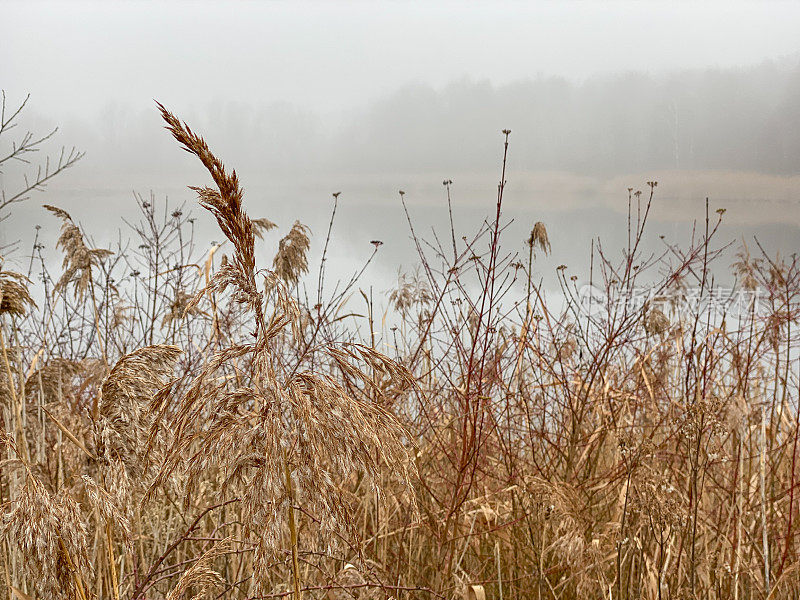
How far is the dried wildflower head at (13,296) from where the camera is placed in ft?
4.80

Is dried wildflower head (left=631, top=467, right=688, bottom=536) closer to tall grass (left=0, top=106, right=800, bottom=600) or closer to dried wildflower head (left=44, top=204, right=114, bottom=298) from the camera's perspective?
tall grass (left=0, top=106, right=800, bottom=600)

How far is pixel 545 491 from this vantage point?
1.70m

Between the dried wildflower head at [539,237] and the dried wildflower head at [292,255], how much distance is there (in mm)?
897

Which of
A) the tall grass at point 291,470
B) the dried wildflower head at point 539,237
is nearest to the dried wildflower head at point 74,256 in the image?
the tall grass at point 291,470

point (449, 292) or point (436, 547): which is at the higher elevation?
point (449, 292)

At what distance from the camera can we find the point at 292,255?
9.14 feet

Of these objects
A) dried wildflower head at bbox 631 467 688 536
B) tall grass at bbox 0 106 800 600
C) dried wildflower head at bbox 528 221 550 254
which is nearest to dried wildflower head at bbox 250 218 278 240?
tall grass at bbox 0 106 800 600

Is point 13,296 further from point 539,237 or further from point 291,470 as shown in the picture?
point 539,237

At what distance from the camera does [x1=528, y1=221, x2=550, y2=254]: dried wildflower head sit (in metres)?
2.48

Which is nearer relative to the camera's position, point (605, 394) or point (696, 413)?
point (696, 413)

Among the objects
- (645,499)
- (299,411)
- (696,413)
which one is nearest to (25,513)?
(299,411)

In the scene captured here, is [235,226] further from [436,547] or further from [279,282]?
[436,547]

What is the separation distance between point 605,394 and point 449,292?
30.3 inches

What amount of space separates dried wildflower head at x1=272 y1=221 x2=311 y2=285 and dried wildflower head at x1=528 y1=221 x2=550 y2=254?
0.90 m
